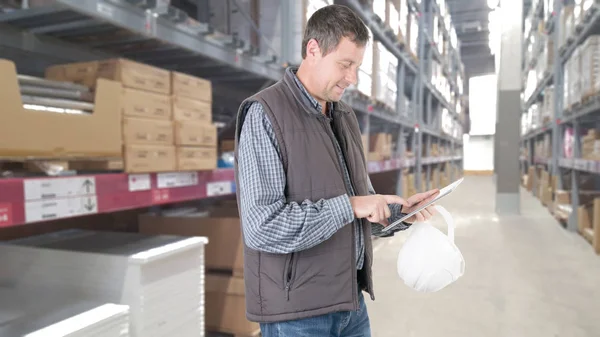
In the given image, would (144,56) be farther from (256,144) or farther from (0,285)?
(256,144)

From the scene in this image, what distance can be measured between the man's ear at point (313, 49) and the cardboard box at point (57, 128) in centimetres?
90

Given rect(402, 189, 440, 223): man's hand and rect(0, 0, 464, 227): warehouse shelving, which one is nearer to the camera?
rect(402, 189, 440, 223): man's hand

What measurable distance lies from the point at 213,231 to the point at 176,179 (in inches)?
23.9

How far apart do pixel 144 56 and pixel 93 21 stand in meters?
0.74

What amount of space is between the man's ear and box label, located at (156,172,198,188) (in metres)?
1.14

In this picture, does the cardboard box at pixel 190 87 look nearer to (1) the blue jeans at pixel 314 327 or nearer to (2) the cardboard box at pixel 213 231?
(2) the cardboard box at pixel 213 231

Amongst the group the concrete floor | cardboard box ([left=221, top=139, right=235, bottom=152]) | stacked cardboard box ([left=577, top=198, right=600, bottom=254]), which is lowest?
the concrete floor

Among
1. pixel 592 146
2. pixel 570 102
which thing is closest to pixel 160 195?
pixel 592 146

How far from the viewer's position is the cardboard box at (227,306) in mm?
2639

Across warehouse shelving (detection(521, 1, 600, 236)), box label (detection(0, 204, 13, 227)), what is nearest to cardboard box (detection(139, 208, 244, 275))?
box label (detection(0, 204, 13, 227))

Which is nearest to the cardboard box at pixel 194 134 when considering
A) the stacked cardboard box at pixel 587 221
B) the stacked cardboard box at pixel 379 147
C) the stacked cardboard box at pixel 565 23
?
the stacked cardboard box at pixel 379 147

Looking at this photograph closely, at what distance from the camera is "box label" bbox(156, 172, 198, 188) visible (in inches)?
84.1

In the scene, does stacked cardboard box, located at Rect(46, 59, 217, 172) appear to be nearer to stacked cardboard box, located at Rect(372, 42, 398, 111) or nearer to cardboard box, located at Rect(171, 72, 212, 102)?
cardboard box, located at Rect(171, 72, 212, 102)

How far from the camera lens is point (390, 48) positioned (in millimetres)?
6340
